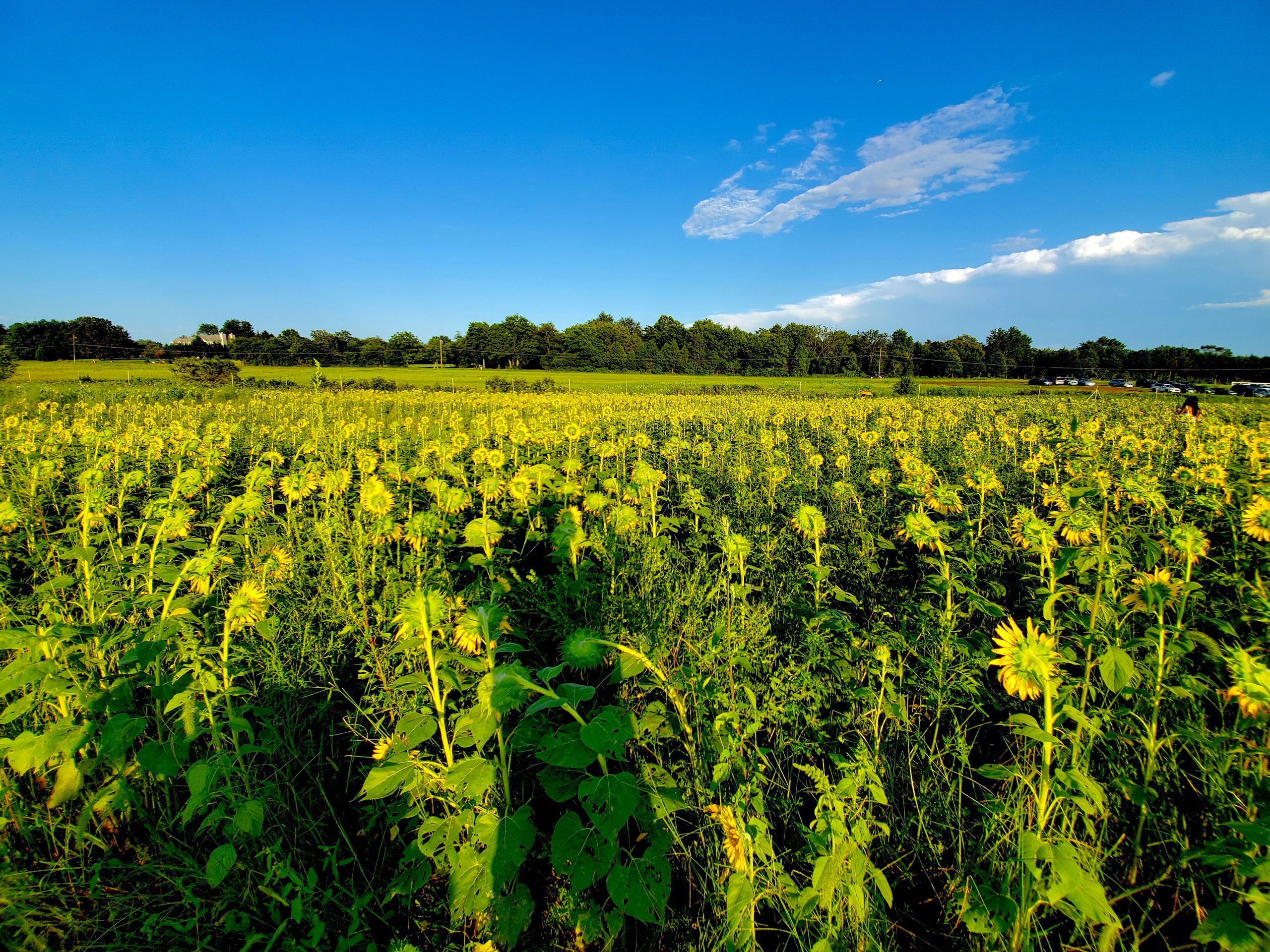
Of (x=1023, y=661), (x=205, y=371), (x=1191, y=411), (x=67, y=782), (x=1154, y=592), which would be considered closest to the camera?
(x=1023, y=661)

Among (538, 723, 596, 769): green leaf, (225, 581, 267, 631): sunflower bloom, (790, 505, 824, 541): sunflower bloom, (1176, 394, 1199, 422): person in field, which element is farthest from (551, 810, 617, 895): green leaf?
(1176, 394, 1199, 422): person in field

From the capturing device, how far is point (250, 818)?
1572 mm

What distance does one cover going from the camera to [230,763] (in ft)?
5.41

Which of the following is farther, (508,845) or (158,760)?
(158,760)

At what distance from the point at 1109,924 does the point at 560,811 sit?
188 centimetres

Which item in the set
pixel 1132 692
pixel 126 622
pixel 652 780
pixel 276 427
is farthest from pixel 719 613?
pixel 276 427

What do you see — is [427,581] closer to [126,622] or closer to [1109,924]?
[126,622]

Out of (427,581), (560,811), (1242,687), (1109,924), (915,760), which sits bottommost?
(560,811)

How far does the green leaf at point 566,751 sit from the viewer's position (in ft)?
4.12

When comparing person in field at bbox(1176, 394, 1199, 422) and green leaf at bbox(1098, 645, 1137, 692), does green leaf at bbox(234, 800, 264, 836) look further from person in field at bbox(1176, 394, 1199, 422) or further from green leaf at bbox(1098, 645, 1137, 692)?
person in field at bbox(1176, 394, 1199, 422)

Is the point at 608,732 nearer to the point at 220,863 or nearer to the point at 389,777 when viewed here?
the point at 389,777

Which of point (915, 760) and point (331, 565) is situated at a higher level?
point (331, 565)

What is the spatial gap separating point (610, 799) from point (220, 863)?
1268 mm

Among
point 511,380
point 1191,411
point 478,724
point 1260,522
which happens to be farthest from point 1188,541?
point 511,380
